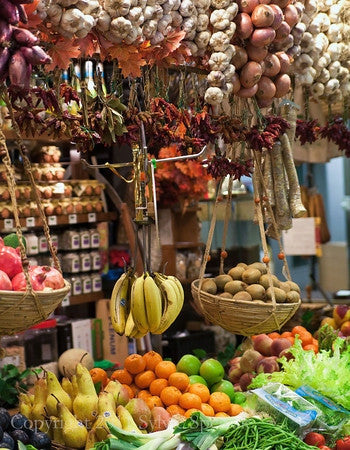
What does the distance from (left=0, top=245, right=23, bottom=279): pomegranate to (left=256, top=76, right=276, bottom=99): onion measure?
5.51 feet

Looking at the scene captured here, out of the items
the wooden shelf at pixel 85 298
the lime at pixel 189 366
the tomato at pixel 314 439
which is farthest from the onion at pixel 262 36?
the wooden shelf at pixel 85 298

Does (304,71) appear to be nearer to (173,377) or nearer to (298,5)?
(298,5)

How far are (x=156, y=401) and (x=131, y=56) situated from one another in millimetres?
1540

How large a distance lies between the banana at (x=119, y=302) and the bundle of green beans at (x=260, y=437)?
0.62 m

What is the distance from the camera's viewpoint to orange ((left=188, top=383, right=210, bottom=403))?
3551 mm

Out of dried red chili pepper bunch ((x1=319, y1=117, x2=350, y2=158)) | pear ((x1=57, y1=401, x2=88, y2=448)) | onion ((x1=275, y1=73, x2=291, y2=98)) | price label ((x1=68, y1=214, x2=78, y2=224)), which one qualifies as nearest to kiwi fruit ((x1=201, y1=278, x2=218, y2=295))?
pear ((x1=57, y1=401, x2=88, y2=448))

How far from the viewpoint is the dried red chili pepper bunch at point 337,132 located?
15.4ft

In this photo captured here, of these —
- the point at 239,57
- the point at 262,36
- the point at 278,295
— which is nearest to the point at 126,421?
the point at 278,295

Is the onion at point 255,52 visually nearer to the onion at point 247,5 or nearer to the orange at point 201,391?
the onion at point 247,5

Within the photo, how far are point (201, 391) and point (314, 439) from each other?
1.83ft

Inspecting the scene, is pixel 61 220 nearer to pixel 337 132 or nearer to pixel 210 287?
pixel 337 132

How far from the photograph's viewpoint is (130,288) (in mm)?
3170

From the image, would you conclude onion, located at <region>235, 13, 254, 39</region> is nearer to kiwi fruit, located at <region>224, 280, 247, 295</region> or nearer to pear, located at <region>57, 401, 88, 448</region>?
kiwi fruit, located at <region>224, 280, 247, 295</region>

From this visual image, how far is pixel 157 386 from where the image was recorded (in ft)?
11.8
